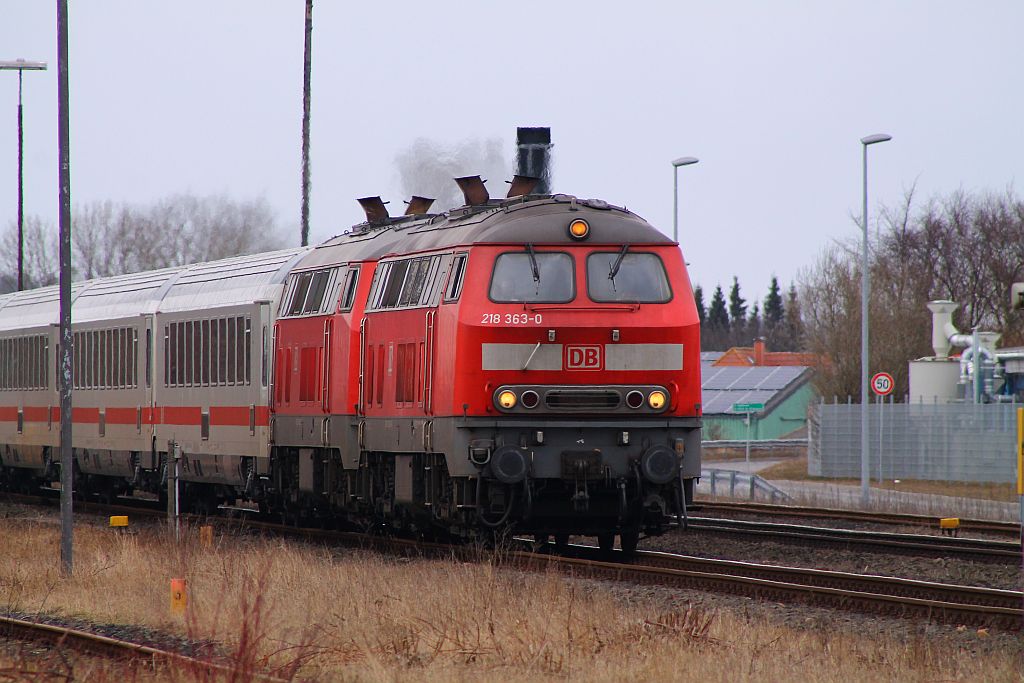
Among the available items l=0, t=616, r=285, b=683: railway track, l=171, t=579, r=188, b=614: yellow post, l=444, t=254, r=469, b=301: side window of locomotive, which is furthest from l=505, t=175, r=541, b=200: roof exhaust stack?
l=0, t=616, r=285, b=683: railway track

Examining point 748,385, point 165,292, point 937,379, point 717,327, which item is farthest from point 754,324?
point 165,292

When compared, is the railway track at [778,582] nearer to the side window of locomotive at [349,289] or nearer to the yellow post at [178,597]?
the side window of locomotive at [349,289]

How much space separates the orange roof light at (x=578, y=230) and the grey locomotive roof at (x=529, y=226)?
0.05 m

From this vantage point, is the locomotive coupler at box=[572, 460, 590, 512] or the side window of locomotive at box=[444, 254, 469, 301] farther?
the side window of locomotive at box=[444, 254, 469, 301]

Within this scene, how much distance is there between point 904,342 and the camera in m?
59.9

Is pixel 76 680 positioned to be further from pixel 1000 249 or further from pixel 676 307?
pixel 1000 249

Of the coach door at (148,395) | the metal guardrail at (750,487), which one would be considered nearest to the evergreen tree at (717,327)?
the metal guardrail at (750,487)

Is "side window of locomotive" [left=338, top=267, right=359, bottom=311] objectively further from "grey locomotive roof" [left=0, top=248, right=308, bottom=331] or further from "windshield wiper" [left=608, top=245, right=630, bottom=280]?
"windshield wiper" [left=608, top=245, right=630, bottom=280]

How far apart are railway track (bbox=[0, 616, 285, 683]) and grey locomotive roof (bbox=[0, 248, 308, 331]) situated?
9.11m

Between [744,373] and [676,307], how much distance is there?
2702 inches

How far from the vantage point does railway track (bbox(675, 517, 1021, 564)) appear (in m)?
18.2

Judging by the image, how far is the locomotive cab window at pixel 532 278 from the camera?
16453mm

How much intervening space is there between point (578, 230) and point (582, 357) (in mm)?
1320

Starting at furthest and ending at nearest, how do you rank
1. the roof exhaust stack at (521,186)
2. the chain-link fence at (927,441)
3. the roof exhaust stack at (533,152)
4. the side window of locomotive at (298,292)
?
1. the chain-link fence at (927,441)
2. the roof exhaust stack at (533,152)
3. the side window of locomotive at (298,292)
4. the roof exhaust stack at (521,186)
